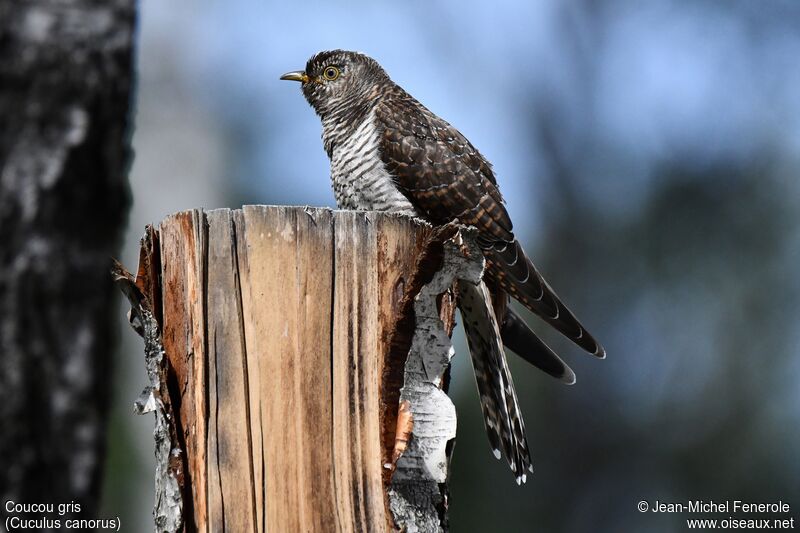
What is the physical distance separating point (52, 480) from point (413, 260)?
48.2 inches

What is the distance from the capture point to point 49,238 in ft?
8.11

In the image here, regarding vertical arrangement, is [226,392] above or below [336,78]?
below

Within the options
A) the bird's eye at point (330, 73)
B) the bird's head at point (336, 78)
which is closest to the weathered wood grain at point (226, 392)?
the bird's head at point (336, 78)

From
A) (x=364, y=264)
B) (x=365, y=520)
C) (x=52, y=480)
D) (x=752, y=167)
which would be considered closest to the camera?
(x=52, y=480)

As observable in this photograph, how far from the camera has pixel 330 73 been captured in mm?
5844

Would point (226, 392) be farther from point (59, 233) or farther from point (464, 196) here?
A: point (464, 196)

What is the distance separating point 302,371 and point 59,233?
2.61 feet

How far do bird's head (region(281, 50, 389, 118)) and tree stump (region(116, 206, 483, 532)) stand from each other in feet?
9.07

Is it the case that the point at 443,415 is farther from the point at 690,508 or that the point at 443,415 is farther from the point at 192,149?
the point at 192,149

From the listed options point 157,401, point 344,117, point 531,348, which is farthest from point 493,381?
point 344,117

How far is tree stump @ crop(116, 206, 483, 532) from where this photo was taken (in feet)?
8.81

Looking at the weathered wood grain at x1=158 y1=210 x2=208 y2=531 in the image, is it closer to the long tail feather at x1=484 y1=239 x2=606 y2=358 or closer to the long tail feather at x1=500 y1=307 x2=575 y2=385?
the long tail feather at x1=484 y1=239 x2=606 y2=358

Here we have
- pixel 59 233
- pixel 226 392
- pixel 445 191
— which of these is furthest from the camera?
pixel 445 191

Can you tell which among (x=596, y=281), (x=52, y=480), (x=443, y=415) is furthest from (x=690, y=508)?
(x=52, y=480)
